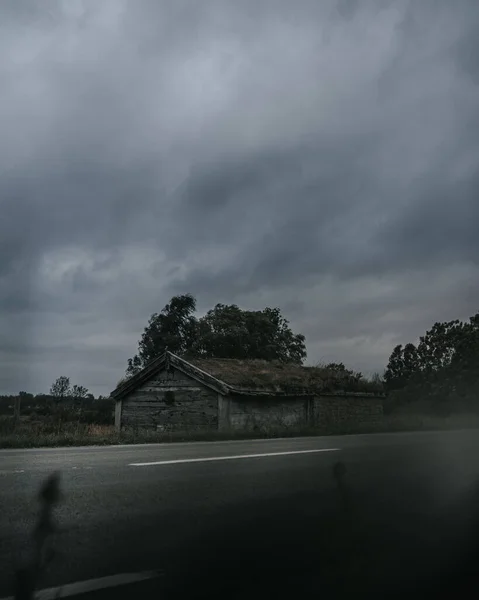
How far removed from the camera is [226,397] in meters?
25.7

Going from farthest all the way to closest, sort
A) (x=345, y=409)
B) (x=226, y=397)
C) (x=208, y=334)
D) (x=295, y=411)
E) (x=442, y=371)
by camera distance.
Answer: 1. (x=208, y=334)
2. (x=442, y=371)
3. (x=345, y=409)
4. (x=295, y=411)
5. (x=226, y=397)

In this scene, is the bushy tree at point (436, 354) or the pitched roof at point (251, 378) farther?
the bushy tree at point (436, 354)

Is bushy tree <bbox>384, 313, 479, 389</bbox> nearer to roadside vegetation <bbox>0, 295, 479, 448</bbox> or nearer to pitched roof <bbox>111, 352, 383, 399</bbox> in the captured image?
roadside vegetation <bbox>0, 295, 479, 448</bbox>

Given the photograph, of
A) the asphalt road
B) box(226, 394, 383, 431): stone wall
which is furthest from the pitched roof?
the asphalt road

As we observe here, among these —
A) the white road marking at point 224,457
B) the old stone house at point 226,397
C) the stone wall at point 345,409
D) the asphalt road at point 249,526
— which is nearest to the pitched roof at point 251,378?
the old stone house at point 226,397

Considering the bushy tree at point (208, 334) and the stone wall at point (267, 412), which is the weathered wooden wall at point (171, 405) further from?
the bushy tree at point (208, 334)

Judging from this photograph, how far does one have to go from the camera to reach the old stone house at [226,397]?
2603cm

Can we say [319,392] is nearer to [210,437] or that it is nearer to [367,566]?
[210,437]

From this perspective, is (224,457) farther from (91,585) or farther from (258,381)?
(258,381)

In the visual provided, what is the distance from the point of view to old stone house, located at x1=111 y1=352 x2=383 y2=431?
85.4ft

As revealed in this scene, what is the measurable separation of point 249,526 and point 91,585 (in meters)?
1.59

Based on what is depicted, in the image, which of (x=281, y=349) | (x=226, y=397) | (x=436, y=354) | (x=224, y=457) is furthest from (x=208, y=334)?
(x=224, y=457)

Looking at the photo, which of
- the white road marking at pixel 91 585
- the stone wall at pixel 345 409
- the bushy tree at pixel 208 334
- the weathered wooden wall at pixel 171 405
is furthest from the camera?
the bushy tree at pixel 208 334

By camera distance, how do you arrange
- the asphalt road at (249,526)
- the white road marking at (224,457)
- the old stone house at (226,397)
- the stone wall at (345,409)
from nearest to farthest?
the asphalt road at (249,526) → the white road marking at (224,457) → the old stone house at (226,397) → the stone wall at (345,409)
